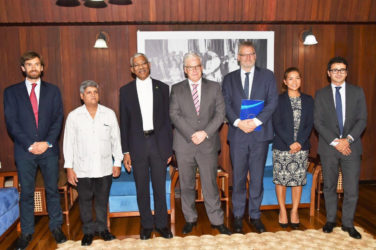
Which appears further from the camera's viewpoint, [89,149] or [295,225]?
[295,225]

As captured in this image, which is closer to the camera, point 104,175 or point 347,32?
point 104,175

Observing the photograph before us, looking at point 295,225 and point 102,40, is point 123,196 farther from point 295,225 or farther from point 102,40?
point 102,40

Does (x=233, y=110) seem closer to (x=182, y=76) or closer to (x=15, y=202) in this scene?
(x=182, y=76)

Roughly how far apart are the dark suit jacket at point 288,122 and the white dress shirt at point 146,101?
55.2 inches

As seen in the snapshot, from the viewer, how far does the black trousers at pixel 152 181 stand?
3.34 m

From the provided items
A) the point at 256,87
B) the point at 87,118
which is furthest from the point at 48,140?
A: the point at 256,87

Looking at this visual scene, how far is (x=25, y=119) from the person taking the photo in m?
3.25

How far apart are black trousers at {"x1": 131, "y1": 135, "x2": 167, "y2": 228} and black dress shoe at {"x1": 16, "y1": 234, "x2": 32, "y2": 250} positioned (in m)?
1.19

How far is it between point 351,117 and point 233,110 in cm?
124

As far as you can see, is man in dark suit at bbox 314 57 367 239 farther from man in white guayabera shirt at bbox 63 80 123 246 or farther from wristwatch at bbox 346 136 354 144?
man in white guayabera shirt at bbox 63 80 123 246

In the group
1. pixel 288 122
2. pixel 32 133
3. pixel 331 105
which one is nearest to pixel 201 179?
pixel 288 122

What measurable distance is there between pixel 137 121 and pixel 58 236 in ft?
4.86

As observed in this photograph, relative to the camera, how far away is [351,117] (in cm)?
336

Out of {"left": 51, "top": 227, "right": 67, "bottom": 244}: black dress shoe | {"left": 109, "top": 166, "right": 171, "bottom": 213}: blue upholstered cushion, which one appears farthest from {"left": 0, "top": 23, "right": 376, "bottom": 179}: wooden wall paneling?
{"left": 51, "top": 227, "right": 67, "bottom": 244}: black dress shoe
